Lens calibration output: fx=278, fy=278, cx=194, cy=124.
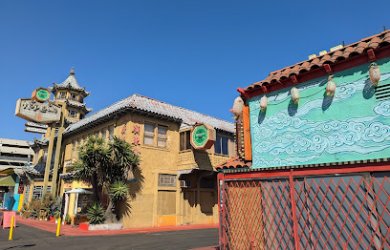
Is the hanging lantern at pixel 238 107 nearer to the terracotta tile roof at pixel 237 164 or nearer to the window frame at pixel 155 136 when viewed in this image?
the terracotta tile roof at pixel 237 164

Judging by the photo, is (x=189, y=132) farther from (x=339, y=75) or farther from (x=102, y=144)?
(x=339, y=75)

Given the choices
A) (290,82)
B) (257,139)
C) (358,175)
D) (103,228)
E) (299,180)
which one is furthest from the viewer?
(103,228)

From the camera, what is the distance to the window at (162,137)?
22844mm

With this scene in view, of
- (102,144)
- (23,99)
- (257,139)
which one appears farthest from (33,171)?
(257,139)

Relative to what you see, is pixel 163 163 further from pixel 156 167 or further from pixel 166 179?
pixel 166 179

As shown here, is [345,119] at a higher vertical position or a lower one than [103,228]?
higher

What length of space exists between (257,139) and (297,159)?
5.54ft

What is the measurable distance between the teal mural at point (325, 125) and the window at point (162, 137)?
1407 cm

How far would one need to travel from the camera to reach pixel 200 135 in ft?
69.4

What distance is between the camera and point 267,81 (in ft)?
30.8

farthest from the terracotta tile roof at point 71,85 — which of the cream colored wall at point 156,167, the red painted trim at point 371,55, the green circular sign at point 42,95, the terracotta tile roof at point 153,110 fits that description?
the red painted trim at point 371,55

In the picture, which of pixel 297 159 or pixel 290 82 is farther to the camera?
pixel 290 82

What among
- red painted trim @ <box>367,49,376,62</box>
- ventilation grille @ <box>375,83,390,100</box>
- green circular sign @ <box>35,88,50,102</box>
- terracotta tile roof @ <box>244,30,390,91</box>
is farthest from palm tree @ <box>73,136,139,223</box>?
red painted trim @ <box>367,49,376,62</box>

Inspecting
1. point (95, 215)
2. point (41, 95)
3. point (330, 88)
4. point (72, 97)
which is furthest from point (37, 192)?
point (330, 88)
